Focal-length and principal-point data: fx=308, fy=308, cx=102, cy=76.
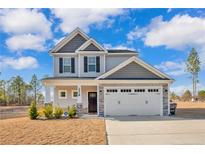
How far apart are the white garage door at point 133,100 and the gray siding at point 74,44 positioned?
16.4 ft

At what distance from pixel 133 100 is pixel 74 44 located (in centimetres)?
671

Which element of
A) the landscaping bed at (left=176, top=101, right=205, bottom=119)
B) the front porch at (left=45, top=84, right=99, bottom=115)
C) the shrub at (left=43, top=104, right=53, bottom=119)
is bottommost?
the landscaping bed at (left=176, top=101, right=205, bottom=119)

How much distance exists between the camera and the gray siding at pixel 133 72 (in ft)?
68.7

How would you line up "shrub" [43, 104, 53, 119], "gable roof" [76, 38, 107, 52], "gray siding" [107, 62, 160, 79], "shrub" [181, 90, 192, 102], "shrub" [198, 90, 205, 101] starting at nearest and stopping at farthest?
1. "shrub" [43, 104, 53, 119]
2. "gray siding" [107, 62, 160, 79]
3. "gable roof" [76, 38, 107, 52]
4. "shrub" [198, 90, 205, 101]
5. "shrub" [181, 90, 192, 102]

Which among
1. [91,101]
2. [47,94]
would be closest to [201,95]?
[91,101]

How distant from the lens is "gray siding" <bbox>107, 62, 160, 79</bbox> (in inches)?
824

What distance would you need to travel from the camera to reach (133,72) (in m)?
21.0

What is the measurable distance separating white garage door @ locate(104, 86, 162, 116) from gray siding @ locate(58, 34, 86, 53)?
5.01m

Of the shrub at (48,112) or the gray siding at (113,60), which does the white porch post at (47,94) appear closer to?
→ the shrub at (48,112)

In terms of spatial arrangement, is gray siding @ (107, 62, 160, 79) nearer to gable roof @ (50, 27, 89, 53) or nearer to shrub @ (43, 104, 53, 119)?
gable roof @ (50, 27, 89, 53)

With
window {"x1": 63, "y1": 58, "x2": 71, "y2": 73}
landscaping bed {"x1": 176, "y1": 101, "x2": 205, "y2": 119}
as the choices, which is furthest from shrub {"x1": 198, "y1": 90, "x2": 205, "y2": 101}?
window {"x1": 63, "y1": 58, "x2": 71, "y2": 73}
